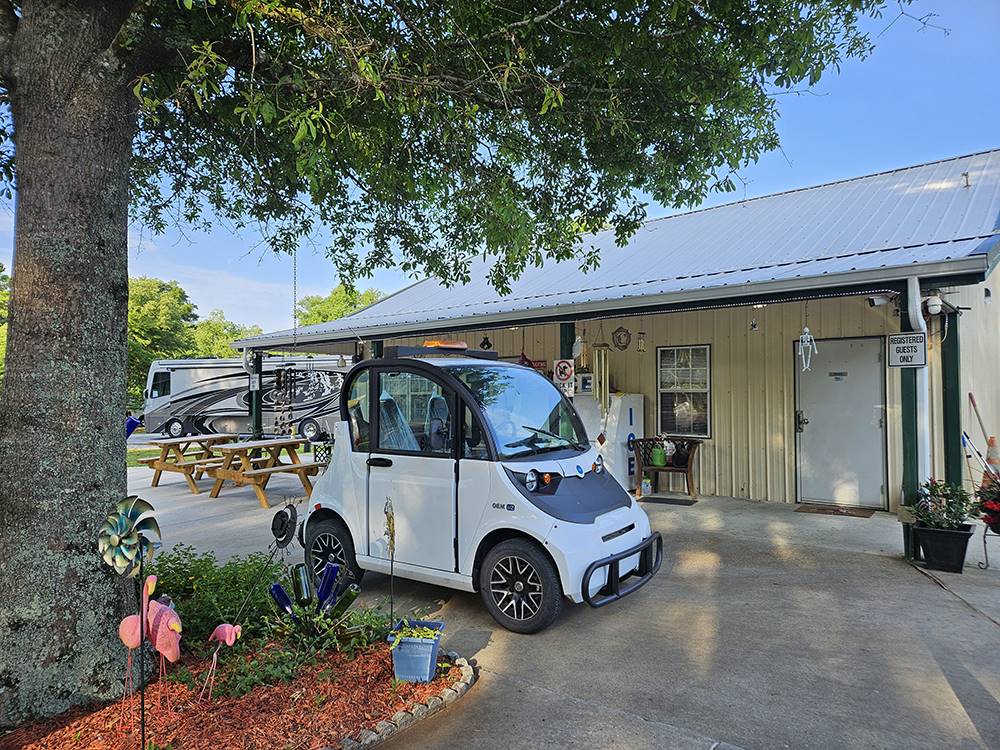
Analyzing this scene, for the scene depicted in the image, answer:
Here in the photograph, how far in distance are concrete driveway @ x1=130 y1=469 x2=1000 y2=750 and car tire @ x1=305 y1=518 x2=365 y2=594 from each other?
1.20 ft

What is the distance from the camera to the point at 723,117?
496cm

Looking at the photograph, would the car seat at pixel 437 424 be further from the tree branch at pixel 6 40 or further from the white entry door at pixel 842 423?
the white entry door at pixel 842 423

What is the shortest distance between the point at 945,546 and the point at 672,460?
3.98m

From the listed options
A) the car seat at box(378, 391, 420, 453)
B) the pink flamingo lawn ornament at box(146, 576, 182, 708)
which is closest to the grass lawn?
the car seat at box(378, 391, 420, 453)

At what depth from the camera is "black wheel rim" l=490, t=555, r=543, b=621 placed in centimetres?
404

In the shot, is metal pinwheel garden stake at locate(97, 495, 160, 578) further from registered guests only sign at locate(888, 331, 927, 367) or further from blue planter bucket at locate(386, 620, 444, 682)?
registered guests only sign at locate(888, 331, 927, 367)

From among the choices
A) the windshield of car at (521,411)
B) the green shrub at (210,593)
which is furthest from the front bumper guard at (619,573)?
the green shrub at (210,593)

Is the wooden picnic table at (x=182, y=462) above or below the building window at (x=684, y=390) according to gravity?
below

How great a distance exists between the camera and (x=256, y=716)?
9.15ft

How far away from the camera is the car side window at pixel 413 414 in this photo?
14.5 ft

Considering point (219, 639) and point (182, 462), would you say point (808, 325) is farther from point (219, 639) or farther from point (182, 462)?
point (182, 462)

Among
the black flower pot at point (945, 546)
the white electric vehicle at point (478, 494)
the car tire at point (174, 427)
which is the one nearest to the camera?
the white electric vehicle at point (478, 494)

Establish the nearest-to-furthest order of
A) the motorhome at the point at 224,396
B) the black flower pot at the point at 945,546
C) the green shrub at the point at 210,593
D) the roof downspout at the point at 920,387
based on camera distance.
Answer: the green shrub at the point at 210,593, the black flower pot at the point at 945,546, the roof downspout at the point at 920,387, the motorhome at the point at 224,396

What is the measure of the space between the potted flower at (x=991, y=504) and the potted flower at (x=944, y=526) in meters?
0.15
